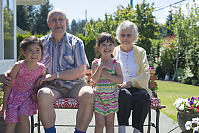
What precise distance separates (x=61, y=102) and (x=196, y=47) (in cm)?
1046

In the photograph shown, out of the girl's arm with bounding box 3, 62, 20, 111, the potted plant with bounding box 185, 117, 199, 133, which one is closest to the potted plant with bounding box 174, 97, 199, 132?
the potted plant with bounding box 185, 117, 199, 133

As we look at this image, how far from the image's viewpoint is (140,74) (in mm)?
3211

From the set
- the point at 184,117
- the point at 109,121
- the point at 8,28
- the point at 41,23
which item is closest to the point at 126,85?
the point at 109,121

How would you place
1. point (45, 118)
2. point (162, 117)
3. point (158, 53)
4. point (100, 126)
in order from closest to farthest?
point (45, 118) < point (100, 126) < point (162, 117) < point (158, 53)

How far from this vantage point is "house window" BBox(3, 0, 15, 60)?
7.25 m

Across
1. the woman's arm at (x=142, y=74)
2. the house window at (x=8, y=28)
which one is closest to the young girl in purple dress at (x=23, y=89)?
the woman's arm at (x=142, y=74)

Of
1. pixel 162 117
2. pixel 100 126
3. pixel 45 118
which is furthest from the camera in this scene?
pixel 162 117

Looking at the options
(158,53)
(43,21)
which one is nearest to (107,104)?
(158,53)

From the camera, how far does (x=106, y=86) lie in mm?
2848

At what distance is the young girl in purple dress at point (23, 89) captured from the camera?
2.62 m

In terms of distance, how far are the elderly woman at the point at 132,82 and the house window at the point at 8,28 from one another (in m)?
4.86

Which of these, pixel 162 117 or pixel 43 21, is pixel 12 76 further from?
pixel 43 21

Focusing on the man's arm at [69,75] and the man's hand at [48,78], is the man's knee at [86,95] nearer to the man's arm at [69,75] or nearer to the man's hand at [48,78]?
the man's arm at [69,75]

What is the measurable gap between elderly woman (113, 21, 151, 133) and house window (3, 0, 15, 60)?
486 cm
